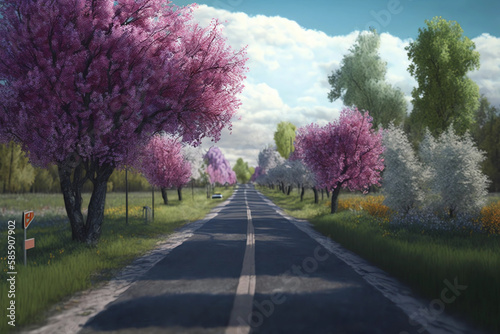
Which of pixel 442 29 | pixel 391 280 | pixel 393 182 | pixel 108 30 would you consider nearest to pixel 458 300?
pixel 391 280

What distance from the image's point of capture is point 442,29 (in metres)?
25.9

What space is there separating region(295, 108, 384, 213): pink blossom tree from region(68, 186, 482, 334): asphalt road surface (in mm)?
12228

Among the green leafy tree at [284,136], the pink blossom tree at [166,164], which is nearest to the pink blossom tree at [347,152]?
the pink blossom tree at [166,164]

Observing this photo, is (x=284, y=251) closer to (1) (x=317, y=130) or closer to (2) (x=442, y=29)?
(1) (x=317, y=130)

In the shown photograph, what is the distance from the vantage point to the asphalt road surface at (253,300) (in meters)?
4.53

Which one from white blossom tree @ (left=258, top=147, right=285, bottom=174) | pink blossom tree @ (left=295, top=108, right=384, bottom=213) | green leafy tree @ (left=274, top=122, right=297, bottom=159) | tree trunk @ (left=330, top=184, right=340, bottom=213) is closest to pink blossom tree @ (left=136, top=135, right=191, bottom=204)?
pink blossom tree @ (left=295, top=108, right=384, bottom=213)

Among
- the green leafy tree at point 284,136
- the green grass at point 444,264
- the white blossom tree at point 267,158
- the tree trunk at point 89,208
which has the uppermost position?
the green leafy tree at point 284,136

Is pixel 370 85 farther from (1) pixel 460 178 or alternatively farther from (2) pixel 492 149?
(2) pixel 492 149

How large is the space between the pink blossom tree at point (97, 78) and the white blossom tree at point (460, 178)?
9.51m

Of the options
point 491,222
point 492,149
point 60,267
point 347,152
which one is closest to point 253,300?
point 60,267

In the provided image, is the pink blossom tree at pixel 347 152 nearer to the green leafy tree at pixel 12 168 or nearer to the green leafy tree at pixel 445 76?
the green leafy tree at pixel 445 76

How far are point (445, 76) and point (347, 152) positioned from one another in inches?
447

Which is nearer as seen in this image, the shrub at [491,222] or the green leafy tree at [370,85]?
the shrub at [491,222]

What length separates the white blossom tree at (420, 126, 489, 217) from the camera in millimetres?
Result: 14484
